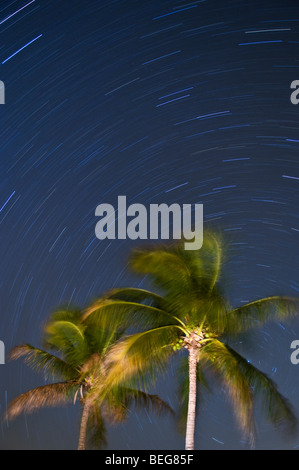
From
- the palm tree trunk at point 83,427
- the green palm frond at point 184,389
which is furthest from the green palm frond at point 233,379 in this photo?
the palm tree trunk at point 83,427

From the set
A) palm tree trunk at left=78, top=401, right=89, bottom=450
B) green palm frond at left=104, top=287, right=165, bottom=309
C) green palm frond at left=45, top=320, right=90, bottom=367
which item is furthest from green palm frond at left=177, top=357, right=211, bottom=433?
palm tree trunk at left=78, top=401, right=89, bottom=450

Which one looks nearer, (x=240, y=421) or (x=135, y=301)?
(x=240, y=421)

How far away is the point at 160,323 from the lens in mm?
15602

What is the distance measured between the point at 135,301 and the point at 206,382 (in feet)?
16.1

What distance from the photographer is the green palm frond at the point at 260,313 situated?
15547 mm

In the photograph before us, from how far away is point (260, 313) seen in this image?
15938mm

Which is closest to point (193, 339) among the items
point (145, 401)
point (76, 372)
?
point (145, 401)

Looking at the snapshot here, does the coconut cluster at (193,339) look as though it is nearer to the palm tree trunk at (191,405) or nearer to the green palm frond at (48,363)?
the palm tree trunk at (191,405)

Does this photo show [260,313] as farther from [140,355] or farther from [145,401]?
[145,401]

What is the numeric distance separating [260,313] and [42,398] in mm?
10196

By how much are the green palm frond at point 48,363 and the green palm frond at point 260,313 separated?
348 inches
